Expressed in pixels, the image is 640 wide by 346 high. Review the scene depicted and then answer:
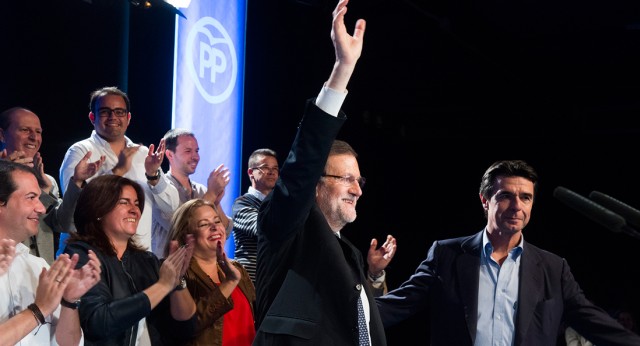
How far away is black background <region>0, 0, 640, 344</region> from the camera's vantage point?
17.7 feet

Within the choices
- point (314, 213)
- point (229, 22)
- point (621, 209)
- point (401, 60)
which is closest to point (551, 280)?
point (314, 213)

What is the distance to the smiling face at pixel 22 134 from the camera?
3.90 m

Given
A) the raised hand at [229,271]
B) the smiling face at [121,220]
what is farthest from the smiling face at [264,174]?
the smiling face at [121,220]

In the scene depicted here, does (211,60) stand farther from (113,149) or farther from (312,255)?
(312,255)

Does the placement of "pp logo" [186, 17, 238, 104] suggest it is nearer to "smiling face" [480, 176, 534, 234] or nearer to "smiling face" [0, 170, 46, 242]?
"smiling face" [0, 170, 46, 242]

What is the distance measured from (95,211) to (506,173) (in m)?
1.65

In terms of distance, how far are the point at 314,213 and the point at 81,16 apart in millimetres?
3424

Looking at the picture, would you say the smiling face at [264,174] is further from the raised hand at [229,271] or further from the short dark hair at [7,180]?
the short dark hair at [7,180]

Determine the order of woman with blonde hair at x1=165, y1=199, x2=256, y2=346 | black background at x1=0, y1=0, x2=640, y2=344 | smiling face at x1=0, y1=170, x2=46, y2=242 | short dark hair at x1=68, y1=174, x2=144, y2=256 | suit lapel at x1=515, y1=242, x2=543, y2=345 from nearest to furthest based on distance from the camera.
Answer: smiling face at x1=0, y1=170, x2=46, y2=242 < suit lapel at x1=515, y1=242, x2=543, y2=345 < short dark hair at x1=68, y1=174, x2=144, y2=256 < woman with blonde hair at x1=165, y1=199, x2=256, y2=346 < black background at x1=0, y1=0, x2=640, y2=344

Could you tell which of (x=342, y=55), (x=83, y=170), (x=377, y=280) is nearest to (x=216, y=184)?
(x=83, y=170)

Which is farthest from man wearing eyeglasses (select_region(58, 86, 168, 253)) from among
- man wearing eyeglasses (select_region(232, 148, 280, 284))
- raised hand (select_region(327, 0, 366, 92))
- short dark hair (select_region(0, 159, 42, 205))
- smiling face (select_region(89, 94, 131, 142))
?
raised hand (select_region(327, 0, 366, 92))

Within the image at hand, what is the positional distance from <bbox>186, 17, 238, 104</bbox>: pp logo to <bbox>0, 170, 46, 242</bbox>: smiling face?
2.08 meters

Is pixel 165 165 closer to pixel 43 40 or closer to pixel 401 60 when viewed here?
pixel 43 40

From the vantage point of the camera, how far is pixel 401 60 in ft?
30.2
